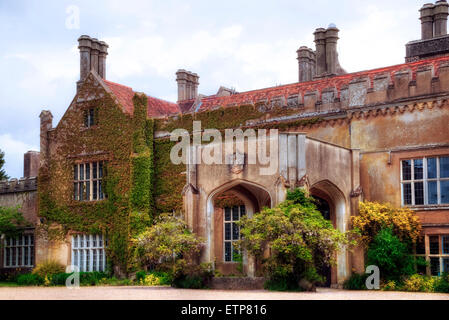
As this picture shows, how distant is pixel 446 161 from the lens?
21.1 metres

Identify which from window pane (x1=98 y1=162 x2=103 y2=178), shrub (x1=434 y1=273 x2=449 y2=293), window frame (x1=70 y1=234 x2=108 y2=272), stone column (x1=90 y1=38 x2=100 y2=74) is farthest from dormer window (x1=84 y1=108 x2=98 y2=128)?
shrub (x1=434 y1=273 x2=449 y2=293)

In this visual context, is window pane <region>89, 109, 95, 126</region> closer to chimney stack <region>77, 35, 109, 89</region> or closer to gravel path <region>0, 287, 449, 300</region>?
chimney stack <region>77, 35, 109, 89</region>

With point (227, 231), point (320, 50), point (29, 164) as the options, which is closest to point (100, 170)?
point (227, 231)

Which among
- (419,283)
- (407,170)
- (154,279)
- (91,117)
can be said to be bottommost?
(154,279)

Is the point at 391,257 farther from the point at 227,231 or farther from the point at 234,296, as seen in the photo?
the point at 227,231

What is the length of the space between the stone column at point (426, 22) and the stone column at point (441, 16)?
218 millimetres

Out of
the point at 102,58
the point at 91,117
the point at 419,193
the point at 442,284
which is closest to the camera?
the point at 442,284

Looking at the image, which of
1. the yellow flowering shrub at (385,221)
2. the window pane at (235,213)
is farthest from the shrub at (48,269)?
the yellow flowering shrub at (385,221)

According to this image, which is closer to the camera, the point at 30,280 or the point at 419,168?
the point at 419,168

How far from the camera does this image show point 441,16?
89.9ft

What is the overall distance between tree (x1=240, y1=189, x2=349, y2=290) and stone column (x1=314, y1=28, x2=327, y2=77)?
11110 mm

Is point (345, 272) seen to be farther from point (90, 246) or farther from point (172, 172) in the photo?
point (90, 246)

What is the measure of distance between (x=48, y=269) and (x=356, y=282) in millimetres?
13623

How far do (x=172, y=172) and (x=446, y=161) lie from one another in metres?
10.9
